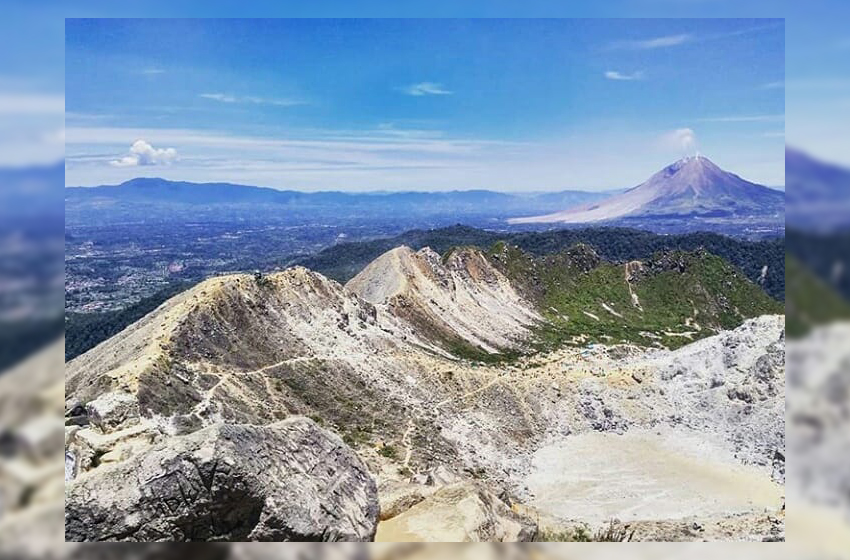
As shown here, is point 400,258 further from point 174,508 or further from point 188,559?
point 188,559

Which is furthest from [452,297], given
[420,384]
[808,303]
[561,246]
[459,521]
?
[561,246]

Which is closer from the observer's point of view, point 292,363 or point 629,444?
point 292,363

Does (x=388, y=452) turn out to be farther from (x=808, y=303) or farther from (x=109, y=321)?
(x=109, y=321)

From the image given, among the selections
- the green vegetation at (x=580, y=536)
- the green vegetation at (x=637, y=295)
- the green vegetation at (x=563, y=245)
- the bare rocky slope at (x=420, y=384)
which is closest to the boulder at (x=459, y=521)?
the green vegetation at (x=580, y=536)

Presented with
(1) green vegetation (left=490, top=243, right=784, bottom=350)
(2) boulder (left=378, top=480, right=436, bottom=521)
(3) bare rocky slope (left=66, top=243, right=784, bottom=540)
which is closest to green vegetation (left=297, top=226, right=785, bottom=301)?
(1) green vegetation (left=490, top=243, right=784, bottom=350)

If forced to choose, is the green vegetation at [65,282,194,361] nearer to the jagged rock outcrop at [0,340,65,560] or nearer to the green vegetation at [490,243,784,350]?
the green vegetation at [490,243,784,350]

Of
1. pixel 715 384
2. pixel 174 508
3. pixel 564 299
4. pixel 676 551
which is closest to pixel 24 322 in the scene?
pixel 174 508

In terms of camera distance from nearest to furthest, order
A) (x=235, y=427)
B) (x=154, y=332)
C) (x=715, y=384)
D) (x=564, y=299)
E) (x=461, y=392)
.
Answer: (x=235, y=427) → (x=154, y=332) → (x=461, y=392) → (x=715, y=384) → (x=564, y=299)

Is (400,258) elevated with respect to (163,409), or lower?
elevated
